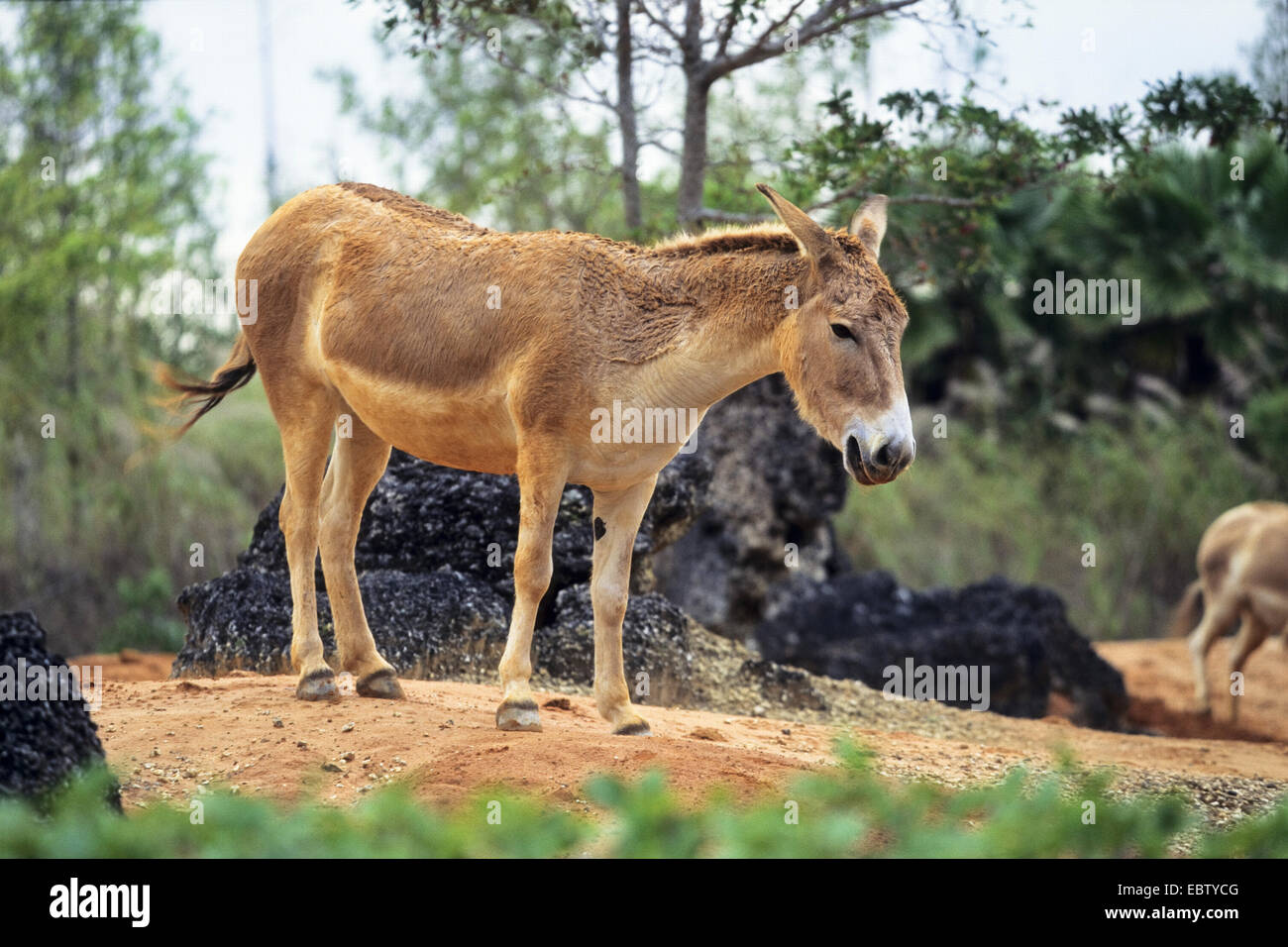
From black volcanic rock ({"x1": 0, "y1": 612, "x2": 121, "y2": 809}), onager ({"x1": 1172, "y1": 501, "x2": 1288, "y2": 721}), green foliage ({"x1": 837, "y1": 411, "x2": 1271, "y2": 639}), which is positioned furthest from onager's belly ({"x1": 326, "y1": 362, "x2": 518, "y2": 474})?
green foliage ({"x1": 837, "y1": 411, "x2": 1271, "y2": 639})

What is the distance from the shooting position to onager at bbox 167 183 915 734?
18.1 feet

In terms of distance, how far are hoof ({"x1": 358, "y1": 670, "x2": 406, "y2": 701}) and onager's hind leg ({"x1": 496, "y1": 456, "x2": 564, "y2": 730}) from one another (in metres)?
0.93

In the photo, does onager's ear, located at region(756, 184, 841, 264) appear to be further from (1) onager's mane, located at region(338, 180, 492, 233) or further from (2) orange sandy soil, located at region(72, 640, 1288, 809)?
(2) orange sandy soil, located at region(72, 640, 1288, 809)

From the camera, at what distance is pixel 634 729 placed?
606cm

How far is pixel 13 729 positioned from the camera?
397cm

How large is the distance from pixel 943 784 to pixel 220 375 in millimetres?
4496

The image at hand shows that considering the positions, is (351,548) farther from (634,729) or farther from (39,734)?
(39,734)

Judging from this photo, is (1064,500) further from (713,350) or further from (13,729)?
(13,729)

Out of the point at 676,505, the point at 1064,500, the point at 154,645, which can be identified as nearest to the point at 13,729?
the point at 676,505

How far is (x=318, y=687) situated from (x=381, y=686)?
0.33m

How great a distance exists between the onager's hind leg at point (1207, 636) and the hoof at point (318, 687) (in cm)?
950

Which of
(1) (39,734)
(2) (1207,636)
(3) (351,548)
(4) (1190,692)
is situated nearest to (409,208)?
(3) (351,548)

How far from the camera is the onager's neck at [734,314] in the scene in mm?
5684

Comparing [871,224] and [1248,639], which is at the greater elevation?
[871,224]
